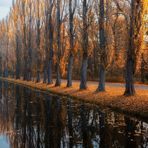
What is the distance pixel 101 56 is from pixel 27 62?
37.7 metres

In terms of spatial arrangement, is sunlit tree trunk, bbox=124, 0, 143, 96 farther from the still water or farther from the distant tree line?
the still water

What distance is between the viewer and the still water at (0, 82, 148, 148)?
36.6ft

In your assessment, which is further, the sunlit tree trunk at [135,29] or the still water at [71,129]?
the sunlit tree trunk at [135,29]

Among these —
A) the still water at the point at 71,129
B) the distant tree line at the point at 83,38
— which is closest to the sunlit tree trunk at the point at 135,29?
the distant tree line at the point at 83,38

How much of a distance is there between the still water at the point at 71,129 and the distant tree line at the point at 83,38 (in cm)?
529

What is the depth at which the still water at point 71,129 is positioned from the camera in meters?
11.1

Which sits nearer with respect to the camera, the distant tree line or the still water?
the still water

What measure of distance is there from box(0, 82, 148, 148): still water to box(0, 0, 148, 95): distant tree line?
17.4 ft

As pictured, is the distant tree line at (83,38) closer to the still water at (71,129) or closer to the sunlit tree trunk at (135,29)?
the sunlit tree trunk at (135,29)

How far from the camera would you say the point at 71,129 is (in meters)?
13.7

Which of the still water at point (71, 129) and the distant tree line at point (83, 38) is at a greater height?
the distant tree line at point (83, 38)

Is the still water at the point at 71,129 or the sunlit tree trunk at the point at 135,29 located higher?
the sunlit tree trunk at the point at 135,29

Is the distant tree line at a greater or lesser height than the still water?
greater

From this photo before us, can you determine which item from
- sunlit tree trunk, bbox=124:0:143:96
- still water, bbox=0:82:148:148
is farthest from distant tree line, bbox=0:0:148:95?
still water, bbox=0:82:148:148
